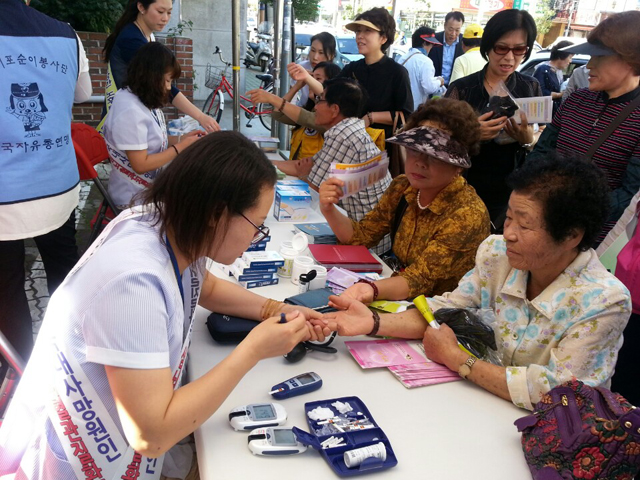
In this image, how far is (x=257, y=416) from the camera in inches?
50.8

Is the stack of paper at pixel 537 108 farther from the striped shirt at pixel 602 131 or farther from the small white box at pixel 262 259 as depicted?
the small white box at pixel 262 259

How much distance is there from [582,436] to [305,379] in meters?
0.70

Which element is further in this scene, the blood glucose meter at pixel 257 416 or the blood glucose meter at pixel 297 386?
the blood glucose meter at pixel 297 386

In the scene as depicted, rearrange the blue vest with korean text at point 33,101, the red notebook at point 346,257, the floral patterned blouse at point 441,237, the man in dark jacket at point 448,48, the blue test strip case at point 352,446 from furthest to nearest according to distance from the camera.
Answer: the man in dark jacket at point 448,48 → the red notebook at point 346,257 → the floral patterned blouse at point 441,237 → the blue vest with korean text at point 33,101 → the blue test strip case at point 352,446

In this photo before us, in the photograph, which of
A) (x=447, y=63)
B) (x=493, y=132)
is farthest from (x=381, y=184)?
(x=447, y=63)

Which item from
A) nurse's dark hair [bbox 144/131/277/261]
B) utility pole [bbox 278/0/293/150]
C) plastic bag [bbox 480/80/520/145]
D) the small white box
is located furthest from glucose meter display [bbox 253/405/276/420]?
utility pole [bbox 278/0/293/150]

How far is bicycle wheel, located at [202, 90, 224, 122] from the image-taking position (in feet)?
28.1

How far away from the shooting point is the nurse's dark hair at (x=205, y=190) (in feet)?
3.78

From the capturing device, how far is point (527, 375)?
1460 mm

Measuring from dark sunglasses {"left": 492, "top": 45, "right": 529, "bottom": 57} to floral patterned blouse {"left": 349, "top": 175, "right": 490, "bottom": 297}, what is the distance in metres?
1.16

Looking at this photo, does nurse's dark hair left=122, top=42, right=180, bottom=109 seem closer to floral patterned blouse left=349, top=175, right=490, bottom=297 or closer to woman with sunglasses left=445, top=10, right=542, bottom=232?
floral patterned blouse left=349, top=175, right=490, bottom=297

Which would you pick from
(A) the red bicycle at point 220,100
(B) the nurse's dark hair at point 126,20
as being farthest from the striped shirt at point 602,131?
(A) the red bicycle at point 220,100

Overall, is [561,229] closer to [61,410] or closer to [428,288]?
[428,288]

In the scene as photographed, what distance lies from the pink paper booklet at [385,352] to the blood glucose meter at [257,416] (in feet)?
1.17
